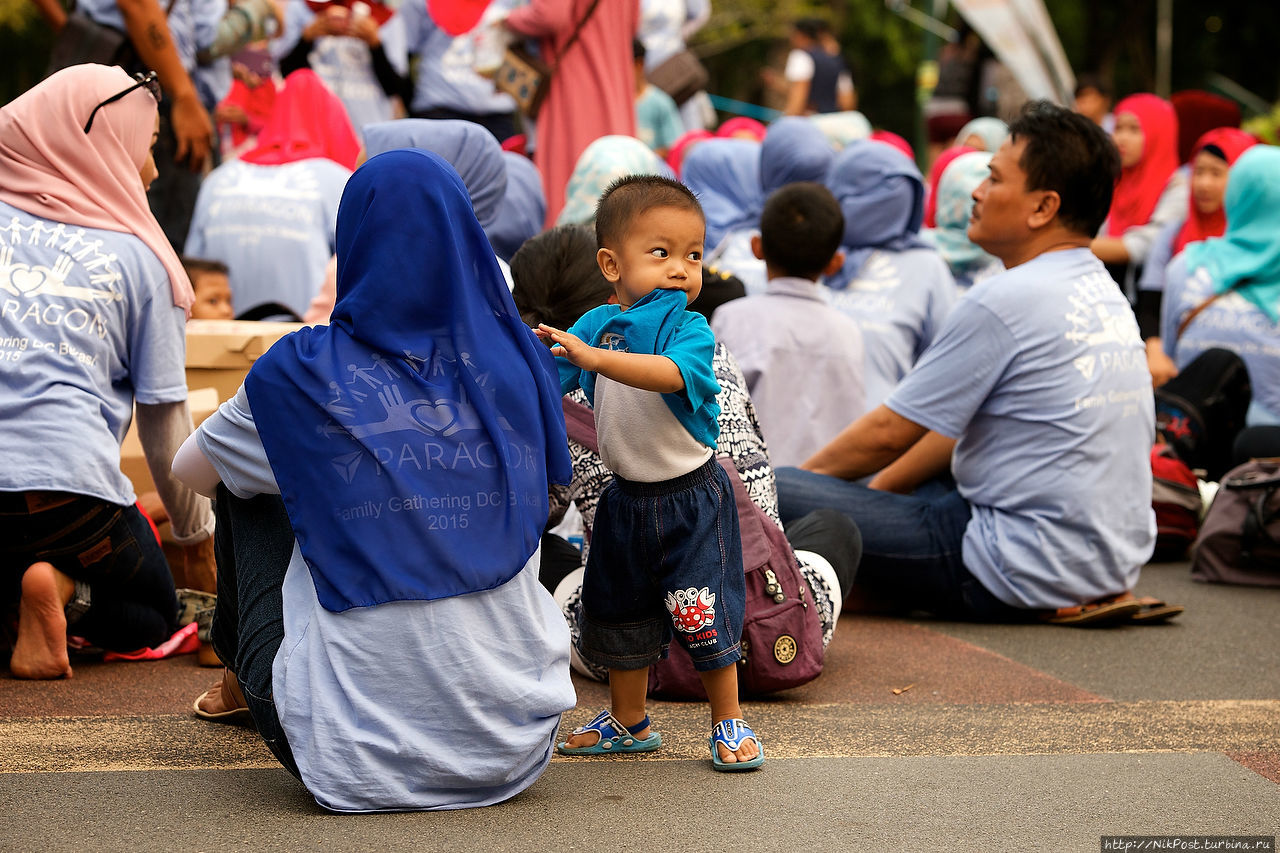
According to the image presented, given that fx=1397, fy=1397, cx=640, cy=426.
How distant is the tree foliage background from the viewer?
22859mm

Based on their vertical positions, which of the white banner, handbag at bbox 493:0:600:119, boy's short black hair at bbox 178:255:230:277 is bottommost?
boy's short black hair at bbox 178:255:230:277

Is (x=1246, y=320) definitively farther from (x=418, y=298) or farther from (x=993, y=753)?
(x=418, y=298)

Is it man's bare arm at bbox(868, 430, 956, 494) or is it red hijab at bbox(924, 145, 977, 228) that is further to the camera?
red hijab at bbox(924, 145, 977, 228)

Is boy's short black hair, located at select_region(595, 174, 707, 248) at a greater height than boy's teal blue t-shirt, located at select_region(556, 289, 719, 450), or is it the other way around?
boy's short black hair, located at select_region(595, 174, 707, 248)

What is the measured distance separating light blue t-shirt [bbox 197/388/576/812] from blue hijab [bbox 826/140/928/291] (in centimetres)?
389

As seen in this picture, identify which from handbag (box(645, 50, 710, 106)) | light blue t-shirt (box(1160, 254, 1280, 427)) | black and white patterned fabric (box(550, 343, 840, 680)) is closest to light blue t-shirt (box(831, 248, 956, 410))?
light blue t-shirt (box(1160, 254, 1280, 427))

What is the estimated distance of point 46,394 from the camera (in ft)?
11.5

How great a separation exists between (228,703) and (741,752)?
1.18m

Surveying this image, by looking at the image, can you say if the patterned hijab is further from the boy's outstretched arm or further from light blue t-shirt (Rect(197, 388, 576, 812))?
light blue t-shirt (Rect(197, 388, 576, 812))

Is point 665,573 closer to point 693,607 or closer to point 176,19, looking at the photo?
point 693,607

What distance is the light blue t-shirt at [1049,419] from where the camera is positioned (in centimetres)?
441

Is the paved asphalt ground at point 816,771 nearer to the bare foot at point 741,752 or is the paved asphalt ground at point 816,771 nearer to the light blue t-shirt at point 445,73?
the bare foot at point 741,752

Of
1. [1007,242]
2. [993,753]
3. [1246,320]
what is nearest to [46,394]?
[993,753]

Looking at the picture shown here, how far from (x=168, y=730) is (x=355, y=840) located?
3.12 ft
